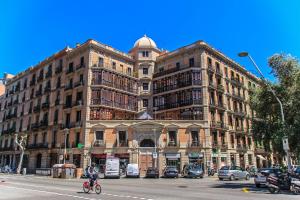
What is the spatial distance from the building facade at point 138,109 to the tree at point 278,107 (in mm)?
16848

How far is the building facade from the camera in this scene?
44.8 meters

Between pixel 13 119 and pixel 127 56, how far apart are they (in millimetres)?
29793

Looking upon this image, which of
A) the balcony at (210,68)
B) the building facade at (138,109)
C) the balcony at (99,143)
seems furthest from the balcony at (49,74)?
the balcony at (210,68)

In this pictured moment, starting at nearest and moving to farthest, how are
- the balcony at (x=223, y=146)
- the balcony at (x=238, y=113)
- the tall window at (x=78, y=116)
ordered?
the balcony at (x=223, y=146)
the tall window at (x=78, y=116)
the balcony at (x=238, y=113)

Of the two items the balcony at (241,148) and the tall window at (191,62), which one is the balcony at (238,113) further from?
the tall window at (191,62)

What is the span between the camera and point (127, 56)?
2138 inches

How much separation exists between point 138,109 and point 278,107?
30132 millimetres

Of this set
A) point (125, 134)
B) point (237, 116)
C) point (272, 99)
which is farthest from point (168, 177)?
point (237, 116)

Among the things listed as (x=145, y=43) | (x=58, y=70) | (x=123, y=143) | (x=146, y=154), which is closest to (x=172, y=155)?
(x=146, y=154)

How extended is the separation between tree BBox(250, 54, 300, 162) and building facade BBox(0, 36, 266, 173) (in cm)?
1685

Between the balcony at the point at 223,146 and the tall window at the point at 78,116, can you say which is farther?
the tall window at the point at 78,116

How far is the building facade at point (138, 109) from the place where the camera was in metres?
44.8

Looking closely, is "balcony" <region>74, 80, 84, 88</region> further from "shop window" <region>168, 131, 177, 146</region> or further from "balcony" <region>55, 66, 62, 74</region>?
"shop window" <region>168, 131, 177, 146</region>

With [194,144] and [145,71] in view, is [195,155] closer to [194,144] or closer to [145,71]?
[194,144]
